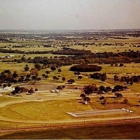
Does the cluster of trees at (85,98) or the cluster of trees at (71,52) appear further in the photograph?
the cluster of trees at (71,52)

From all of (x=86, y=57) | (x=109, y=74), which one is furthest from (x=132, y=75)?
(x=86, y=57)

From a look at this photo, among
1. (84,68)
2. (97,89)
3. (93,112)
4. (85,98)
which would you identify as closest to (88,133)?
(93,112)

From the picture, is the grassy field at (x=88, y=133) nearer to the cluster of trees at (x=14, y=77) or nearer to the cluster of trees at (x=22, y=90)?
the cluster of trees at (x=22, y=90)

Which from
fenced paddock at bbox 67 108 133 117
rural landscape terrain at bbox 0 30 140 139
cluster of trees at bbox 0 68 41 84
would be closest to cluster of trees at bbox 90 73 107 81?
rural landscape terrain at bbox 0 30 140 139

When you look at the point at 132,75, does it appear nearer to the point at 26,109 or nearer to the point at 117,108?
the point at 117,108

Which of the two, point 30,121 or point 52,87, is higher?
point 52,87

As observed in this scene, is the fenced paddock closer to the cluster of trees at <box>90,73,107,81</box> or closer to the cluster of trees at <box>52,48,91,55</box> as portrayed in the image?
the cluster of trees at <box>90,73,107,81</box>

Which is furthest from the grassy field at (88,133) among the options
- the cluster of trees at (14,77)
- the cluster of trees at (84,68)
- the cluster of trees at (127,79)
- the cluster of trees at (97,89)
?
the cluster of trees at (84,68)

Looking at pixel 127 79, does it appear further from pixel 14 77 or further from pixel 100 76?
pixel 14 77
